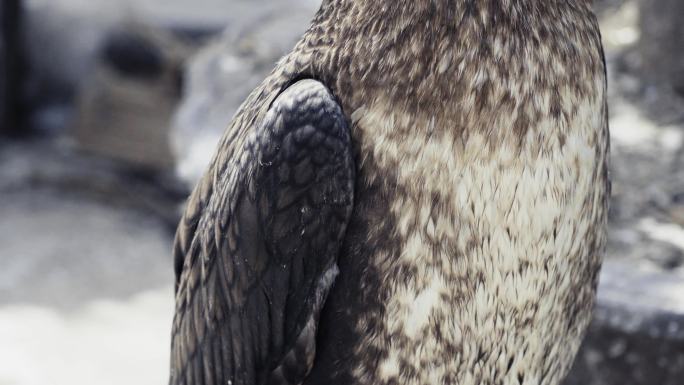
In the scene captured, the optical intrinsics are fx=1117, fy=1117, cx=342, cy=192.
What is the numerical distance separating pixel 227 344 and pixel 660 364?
3.89ft

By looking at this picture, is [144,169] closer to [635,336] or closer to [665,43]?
[665,43]

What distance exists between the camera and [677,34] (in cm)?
405

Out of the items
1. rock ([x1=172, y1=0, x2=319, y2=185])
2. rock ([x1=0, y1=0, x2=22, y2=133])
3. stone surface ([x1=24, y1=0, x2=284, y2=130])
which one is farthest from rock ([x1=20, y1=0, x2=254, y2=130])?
rock ([x1=172, y1=0, x2=319, y2=185])

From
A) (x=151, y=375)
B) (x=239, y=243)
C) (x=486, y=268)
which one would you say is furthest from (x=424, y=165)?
(x=151, y=375)

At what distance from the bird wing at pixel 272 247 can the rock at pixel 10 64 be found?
406 cm

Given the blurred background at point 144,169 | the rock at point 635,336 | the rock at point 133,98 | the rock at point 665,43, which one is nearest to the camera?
the rock at point 635,336

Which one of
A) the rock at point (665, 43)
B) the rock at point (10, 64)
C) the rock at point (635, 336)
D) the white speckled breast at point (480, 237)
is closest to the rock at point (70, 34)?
the rock at point (10, 64)

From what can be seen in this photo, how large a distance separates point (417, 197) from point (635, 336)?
3.73 ft

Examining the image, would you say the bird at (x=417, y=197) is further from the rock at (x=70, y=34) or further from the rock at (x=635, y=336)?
the rock at (x=70, y=34)

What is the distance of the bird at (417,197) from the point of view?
1551mm

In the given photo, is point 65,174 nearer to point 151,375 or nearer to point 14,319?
point 14,319

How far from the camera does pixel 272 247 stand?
5.41 feet

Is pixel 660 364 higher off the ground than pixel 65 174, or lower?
lower

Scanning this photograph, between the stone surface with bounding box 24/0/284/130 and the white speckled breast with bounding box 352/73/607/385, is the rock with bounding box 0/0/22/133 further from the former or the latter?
the white speckled breast with bounding box 352/73/607/385
